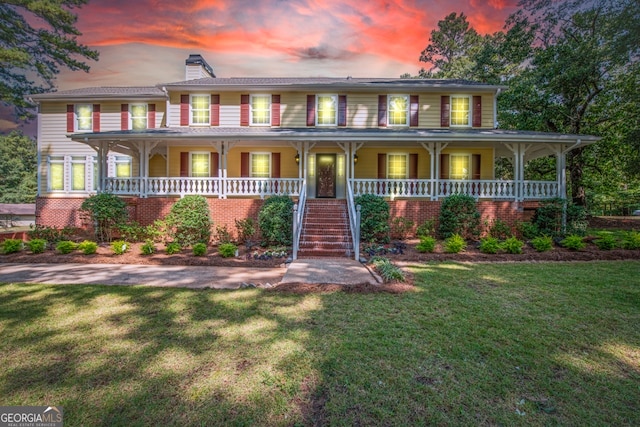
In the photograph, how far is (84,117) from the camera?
1587cm

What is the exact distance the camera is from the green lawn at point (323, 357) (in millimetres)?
2377

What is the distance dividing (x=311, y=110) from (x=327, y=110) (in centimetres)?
81

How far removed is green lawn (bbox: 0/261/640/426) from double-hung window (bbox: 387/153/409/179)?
9.78 m

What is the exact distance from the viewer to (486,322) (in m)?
4.10

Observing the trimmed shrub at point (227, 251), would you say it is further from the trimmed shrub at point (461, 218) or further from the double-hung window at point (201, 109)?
the double-hung window at point (201, 109)

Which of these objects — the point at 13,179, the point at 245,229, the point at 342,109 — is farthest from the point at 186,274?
the point at 13,179

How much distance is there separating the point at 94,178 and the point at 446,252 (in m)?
17.8

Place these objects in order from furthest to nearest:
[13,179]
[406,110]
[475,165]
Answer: [13,179] → [406,110] → [475,165]

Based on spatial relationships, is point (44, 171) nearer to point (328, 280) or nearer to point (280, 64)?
point (280, 64)

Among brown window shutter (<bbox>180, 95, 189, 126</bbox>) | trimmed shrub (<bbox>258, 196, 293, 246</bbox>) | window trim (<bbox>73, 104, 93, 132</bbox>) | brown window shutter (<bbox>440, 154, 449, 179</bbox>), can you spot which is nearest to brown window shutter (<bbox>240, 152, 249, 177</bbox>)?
brown window shutter (<bbox>180, 95, 189, 126</bbox>)

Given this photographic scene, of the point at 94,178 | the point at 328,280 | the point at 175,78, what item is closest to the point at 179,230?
the point at 328,280

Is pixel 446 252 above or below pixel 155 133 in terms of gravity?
below

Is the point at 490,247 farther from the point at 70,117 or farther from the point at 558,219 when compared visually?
the point at 70,117

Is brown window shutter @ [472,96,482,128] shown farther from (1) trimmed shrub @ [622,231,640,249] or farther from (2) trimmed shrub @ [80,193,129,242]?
(2) trimmed shrub @ [80,193,129,242]
